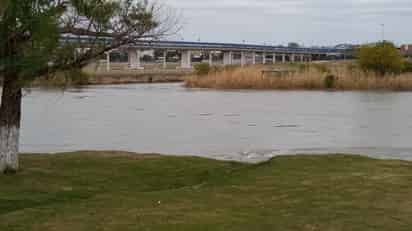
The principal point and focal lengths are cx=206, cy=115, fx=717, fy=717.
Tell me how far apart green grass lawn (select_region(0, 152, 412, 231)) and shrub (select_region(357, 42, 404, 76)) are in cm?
4630

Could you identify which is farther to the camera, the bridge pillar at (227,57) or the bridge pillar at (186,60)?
the bridge pillar at (227,57)

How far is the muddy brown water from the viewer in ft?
66.2

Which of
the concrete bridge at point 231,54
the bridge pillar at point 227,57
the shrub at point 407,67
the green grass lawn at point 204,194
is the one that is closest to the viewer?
the green grass lawn at point 204,194

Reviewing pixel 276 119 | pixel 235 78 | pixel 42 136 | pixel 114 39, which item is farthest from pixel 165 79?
pixel 114 39

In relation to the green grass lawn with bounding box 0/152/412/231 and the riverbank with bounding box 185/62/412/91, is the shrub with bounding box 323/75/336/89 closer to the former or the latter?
the riverbank with bounding box 185/62/412/91

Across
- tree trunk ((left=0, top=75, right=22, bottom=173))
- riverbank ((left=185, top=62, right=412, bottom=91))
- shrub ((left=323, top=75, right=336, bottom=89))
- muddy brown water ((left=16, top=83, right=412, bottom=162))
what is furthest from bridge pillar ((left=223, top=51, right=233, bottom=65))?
tree trunk ((left=0, top=75, right=22, bottom=173))

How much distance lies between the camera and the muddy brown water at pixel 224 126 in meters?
20.2

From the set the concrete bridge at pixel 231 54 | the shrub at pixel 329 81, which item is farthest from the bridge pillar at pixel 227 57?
the shrub at pixel 329 81

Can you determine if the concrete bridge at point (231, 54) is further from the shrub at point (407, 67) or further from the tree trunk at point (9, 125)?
the tree trunk at point (9, 125)

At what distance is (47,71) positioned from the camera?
11.5m

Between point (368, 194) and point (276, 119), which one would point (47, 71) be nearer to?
point (368, 194)

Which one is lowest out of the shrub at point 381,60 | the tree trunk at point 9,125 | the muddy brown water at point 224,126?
the muddy brown water at point 224,126

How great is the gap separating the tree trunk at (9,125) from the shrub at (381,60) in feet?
166

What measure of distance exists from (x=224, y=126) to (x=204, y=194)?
17347 millimetres
